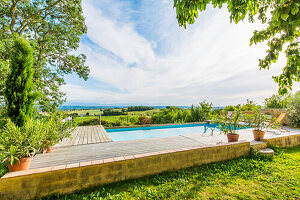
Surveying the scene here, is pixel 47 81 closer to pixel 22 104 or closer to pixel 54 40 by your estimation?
pixel 54 40

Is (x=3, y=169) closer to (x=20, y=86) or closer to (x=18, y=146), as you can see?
(x=18, y=146)

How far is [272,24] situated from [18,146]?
4753 mm

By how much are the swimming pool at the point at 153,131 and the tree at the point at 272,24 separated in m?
5.83

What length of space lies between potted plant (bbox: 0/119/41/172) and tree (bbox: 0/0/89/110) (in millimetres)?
4974

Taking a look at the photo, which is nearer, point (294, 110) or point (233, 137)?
point (233, 137)

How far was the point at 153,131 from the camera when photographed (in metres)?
9.29

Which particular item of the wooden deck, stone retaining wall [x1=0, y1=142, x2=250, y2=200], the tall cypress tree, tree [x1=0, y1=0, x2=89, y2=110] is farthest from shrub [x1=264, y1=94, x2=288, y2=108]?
the tall cypress tree

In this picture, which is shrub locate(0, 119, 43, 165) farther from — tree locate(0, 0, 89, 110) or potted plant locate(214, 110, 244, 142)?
potted plant locate(214, 110, 244, 142)

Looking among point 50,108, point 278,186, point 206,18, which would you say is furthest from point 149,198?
point 206,18

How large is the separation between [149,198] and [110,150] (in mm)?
1927

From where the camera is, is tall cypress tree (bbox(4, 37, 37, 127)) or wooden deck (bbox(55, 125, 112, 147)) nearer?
tall cypress tree (bbox(4, 37, 37, 127))

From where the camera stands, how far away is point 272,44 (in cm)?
281

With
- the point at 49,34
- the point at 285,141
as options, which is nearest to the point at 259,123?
the point at 285,141

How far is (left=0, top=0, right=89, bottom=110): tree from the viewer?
675cm
